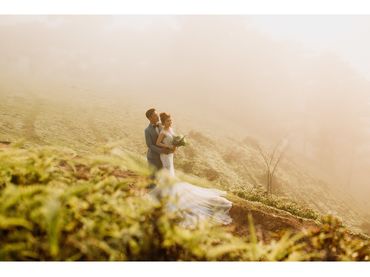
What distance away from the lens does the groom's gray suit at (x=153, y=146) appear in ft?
25.1

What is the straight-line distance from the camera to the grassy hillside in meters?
21.5

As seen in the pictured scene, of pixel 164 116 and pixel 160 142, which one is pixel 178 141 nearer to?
pixel 160 142

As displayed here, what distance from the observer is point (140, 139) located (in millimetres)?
25969

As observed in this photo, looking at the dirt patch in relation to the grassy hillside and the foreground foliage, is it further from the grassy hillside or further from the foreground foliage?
the grassy hillside

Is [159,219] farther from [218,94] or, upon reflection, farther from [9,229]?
[218,94]

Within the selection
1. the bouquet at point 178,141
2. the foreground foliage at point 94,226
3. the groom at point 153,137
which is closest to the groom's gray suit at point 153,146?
the groom at point 153,137

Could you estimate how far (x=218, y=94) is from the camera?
58.1 meters

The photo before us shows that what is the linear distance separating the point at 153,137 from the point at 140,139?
18402mm

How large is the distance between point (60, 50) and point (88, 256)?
4866 centimetres

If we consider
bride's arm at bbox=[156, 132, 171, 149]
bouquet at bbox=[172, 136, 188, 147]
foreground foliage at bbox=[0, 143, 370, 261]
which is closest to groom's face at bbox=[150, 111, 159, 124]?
bride's arm at bbox=[156, 132, 171, 149]

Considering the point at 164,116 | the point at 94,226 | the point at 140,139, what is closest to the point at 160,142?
the point at 164,116

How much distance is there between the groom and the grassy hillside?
11.5 m

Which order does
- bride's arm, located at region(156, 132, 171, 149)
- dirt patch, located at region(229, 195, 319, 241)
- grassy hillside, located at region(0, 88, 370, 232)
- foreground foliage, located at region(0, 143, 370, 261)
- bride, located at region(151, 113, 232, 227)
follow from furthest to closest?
grassy hillside, located at region(0, 88, 370, 232)
dirt patch, located at region(229, 195, 319, 241)
bride's arm, located at region(156, 132, 171, 149)
bride, located at region(151, 113, 232, 227)
foreground foliage, located at region(0, 143, 370, 261)

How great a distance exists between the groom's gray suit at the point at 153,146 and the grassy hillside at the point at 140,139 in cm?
1150
